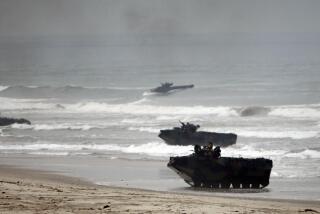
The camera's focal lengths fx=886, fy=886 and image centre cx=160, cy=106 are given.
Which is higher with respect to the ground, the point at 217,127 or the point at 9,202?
the point at 217,127

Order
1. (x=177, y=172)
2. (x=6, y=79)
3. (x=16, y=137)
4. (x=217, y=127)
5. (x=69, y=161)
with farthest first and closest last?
(x=6, y=79)
(x=217, y=127)
(x=16, y=137)
(x=69, y=161)
(x=177, y=172)

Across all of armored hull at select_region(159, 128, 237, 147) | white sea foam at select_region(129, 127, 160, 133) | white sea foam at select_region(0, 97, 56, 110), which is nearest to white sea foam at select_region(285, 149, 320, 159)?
armored hull at select_region(159, 128, 237, 147)

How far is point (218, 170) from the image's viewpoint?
32906 mm

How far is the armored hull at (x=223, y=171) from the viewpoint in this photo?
32281 mm

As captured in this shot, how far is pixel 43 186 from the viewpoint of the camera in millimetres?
27031

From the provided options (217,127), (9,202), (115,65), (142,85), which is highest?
(115,65)

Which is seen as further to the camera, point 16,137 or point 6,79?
point 6,79

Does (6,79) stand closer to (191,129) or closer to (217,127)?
(217,127)

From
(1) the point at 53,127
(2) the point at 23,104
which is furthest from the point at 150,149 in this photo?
(2) the point at 23,104

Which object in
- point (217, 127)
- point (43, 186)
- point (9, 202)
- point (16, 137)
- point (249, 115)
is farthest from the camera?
point (249, 115)

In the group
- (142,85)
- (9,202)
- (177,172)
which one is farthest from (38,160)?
(142,85)

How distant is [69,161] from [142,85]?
197 ft

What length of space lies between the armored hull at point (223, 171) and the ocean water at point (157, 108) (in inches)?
32.2

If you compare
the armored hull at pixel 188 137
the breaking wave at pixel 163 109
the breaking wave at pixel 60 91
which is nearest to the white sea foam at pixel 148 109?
the breaking wave at pixel 163 109
